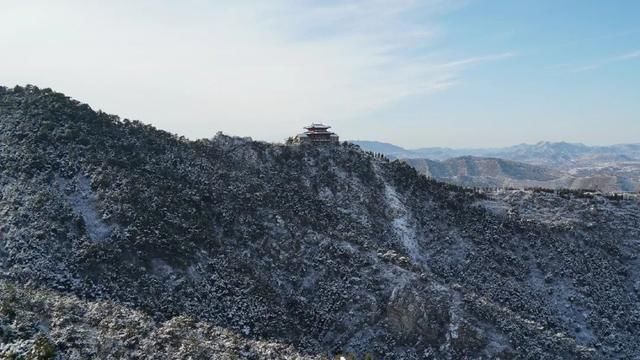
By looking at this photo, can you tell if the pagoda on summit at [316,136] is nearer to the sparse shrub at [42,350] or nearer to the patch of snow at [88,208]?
the patch of snow at [88,208]

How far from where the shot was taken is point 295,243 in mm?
46250

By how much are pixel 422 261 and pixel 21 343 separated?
124ft

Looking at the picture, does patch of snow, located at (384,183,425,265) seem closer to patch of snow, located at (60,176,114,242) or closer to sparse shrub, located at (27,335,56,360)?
patch of snow, located at (60,176,114,242)

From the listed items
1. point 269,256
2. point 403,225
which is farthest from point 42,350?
point 403,225

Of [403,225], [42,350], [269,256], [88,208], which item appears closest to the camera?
[42,350]

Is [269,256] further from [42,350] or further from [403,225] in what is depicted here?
[42,350]

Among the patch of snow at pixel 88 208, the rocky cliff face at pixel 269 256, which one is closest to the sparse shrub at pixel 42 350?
the rocky cliff face at pixel 269 256

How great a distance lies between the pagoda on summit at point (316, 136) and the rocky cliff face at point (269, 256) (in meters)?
1.78

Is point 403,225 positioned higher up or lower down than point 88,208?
lower down

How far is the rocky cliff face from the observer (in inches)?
1264

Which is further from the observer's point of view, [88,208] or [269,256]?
[269,256]

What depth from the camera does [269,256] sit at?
44.3 m

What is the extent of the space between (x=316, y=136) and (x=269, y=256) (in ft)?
75.5

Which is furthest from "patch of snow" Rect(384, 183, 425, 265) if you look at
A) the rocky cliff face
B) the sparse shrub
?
the sparse shrub
